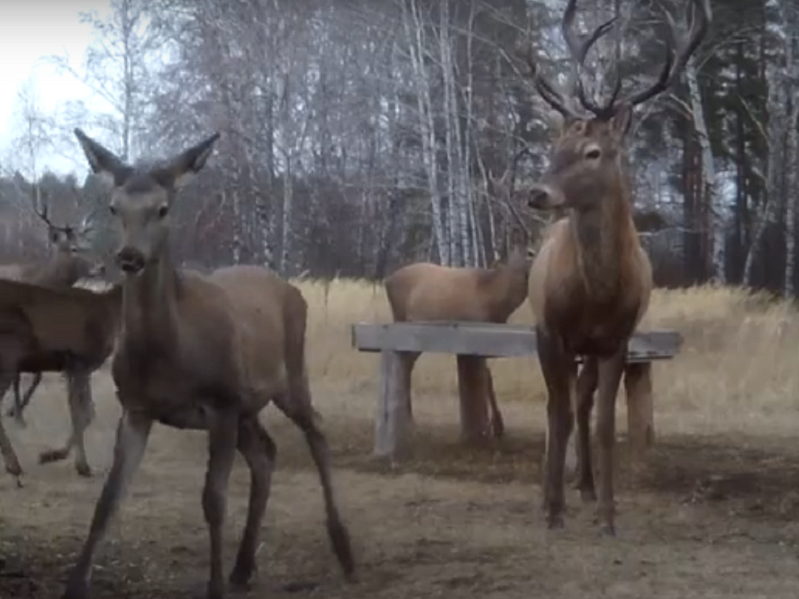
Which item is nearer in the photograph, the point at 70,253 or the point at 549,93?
the point at 549,93

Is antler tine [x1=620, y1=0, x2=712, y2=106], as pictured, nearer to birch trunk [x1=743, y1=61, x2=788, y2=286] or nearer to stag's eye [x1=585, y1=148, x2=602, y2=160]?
stag's eye [x1=585, y1=148, x2=602, y2=160]

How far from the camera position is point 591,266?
989 centimetres

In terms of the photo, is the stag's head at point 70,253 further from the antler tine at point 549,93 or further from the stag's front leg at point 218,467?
the stag's front leg at point 218,467

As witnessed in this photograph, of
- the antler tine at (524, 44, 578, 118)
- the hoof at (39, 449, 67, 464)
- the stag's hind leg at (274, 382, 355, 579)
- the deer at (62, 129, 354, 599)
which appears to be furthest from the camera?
the hoof at (39, 449, 67, 464)

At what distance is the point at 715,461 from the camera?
1288 cm

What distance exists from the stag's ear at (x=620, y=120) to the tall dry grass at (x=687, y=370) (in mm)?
5874

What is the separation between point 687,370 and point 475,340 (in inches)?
269

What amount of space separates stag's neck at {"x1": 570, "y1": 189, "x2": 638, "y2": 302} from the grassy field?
1493mm

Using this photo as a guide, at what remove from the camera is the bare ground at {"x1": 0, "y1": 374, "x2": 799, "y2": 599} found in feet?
26.6

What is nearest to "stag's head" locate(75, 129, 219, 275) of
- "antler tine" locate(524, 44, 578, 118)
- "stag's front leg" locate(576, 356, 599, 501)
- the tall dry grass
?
"antler tine" locate(524, 44, 578, 118)

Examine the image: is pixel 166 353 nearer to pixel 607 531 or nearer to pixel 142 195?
pixel 142 195

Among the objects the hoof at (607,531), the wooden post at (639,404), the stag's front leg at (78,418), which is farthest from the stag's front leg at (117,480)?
the wooden post at (639,404)

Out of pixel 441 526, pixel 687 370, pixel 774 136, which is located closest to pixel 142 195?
pixel 441 526

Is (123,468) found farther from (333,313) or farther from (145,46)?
(145,46)
